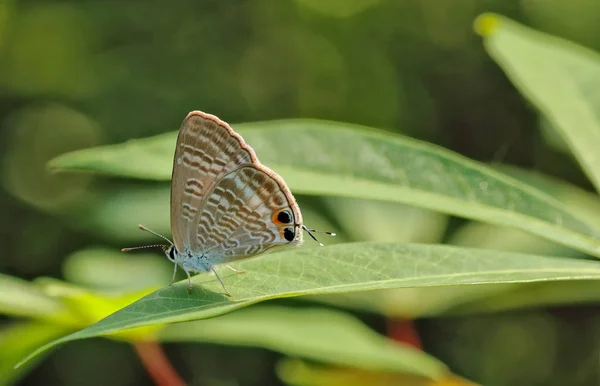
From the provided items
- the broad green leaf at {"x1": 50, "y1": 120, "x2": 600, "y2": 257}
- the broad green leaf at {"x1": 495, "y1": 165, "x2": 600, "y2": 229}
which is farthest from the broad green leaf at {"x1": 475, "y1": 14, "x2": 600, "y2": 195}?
the broad green leaf at {"x1": 495, "y1": 165, "x2": 600, "y2": 229}

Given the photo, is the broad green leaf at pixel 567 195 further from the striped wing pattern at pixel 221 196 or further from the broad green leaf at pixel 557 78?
the striped wing pattern at pixel 221 196

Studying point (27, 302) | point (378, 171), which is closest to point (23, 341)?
point (27, 302)

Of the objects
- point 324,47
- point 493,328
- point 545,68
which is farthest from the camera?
point 324,47

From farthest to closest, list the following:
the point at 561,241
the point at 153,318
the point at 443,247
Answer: the point at 561,241
the point at 443,247
the point at 153,318

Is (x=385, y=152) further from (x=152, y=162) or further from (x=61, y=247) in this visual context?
(x=61, y=247)

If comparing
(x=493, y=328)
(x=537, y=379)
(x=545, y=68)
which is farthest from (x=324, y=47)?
(x=545, y=68)

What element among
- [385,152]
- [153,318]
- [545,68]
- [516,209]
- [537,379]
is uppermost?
[545,68]

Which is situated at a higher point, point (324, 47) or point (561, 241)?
point (324, 47)
